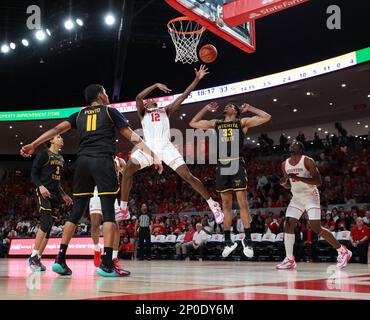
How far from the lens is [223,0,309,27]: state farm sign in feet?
28.9

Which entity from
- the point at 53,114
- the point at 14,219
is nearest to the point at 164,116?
the point at 53,114

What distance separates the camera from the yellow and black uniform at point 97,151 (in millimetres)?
4973

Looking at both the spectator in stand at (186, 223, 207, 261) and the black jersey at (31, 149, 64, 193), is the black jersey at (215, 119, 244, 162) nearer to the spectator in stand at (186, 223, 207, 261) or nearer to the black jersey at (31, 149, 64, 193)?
the black jersey at (31, 149, 64, 193)

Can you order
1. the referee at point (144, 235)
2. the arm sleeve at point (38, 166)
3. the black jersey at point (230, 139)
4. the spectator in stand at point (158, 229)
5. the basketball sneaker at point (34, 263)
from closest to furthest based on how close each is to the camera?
1. the basketball sneaker at point (34, 263)
2. the arm sleeve at point (38, 166)
3. the black jersey at point (230, 139)
4. the referee at point (144, 235)
5. the spectator in stand at point (158, 229)

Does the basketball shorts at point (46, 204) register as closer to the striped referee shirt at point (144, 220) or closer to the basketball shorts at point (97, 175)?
the basketball shorts at point (97, 175)

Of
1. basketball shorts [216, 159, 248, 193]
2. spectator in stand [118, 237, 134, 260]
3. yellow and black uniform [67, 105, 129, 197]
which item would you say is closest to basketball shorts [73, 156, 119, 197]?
yellow and black uniform [67, 105, 129, 197]

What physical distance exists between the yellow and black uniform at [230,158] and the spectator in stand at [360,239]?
5610 mm

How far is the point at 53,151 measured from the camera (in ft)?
23.6

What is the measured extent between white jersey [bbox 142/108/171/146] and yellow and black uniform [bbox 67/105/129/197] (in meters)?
1.72

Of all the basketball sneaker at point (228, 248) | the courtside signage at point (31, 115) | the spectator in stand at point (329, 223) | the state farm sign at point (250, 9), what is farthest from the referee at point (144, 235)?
the courtside signage at point (31, 115)

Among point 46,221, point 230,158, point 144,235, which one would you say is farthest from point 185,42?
point 46,221

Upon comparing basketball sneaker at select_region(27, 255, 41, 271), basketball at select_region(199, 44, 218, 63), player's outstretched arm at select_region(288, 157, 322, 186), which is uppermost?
basketball at select_region(199, 44, 218, 63)

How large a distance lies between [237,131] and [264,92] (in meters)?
12.8
